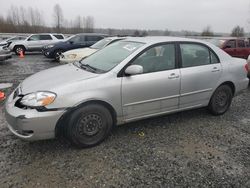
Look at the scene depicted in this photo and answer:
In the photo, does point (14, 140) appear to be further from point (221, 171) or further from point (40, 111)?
point (221, 171)

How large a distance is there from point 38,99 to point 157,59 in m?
1.95

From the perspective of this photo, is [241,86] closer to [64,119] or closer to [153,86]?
[153,86]

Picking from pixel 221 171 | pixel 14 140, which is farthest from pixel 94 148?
pixel 221 171

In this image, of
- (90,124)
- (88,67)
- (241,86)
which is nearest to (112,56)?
(88,67)

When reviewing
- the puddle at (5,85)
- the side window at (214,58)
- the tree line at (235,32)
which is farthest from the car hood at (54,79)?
the tree line at (235,32)

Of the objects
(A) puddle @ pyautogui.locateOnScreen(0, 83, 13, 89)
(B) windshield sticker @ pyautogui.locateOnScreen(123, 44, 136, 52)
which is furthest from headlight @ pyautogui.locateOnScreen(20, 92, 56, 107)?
(A) puddle @ pyautogui.locateOnScreen(0, 83, 13, 89)

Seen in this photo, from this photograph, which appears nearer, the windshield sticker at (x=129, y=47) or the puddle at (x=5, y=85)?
the windshield sticker at (x=129, y=47)

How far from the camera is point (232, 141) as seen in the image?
→ 3.59 metres

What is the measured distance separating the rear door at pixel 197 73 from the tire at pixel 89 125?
4.78ft

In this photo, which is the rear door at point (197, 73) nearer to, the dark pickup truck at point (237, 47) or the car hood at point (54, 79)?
the car hood at point (54, 79)

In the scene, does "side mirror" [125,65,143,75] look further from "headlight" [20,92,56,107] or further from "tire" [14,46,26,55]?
"tire" [14,46,26,55]

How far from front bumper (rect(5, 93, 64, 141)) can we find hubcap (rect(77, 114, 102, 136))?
34 centimetres

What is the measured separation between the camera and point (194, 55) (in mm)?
4070

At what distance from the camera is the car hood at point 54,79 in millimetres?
3092
